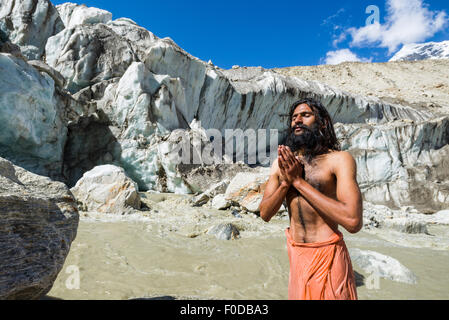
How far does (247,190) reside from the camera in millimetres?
7957

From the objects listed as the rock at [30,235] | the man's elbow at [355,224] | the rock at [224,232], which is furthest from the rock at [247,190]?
the man's elbow at [355,224]

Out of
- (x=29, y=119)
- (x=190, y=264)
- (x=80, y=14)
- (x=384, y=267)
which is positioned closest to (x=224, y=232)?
(x=190, y=264)

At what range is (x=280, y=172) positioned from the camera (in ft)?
4.80

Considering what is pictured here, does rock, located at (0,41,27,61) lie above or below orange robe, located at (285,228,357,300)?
above

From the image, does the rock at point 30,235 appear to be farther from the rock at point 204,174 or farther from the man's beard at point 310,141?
the rock at point 204,174

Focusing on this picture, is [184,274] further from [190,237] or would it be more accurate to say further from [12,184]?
[12,184]

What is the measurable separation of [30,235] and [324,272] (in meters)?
1.99

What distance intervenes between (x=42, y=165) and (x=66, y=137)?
1.61 metres

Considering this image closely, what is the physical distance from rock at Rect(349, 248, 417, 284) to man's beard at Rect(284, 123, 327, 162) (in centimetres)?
292

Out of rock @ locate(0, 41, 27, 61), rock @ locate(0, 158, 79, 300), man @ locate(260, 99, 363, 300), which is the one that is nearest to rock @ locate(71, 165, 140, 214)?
rock @ locate(0, 158, 79, 300)

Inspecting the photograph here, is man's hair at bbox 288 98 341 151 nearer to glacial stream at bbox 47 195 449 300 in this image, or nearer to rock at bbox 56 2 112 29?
glacial stream at bbox 47 195 449 300

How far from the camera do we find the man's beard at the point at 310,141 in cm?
145

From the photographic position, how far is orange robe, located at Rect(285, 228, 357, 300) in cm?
125
